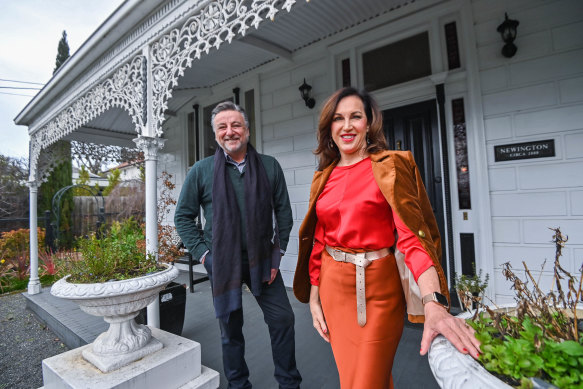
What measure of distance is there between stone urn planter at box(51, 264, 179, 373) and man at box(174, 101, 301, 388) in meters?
0.46

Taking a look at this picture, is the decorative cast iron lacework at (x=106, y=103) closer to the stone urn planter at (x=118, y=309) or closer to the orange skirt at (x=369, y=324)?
the stone urn planter at (x=118, y=309)

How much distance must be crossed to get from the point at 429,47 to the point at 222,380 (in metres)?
3.97

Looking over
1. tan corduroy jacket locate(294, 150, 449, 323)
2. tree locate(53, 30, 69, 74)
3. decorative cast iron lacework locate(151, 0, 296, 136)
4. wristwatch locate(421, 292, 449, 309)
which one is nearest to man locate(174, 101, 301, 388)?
decorative cast iron lacework locate(151, 0, 296, 136)

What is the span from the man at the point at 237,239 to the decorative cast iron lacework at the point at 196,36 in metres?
0.68

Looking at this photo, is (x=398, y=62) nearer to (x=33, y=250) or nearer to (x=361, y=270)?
(x=361, y=270)

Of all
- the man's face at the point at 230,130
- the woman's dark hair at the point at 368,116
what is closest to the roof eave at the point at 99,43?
the man's face at the point at 230,130

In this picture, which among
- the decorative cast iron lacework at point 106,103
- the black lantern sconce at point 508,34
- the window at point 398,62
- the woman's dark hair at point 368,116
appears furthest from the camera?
the window at point 398,62

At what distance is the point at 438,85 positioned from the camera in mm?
3043

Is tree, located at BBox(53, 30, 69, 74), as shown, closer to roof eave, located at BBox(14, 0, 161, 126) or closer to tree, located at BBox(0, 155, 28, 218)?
tree, located at BBox(0, 155, 28, 218)

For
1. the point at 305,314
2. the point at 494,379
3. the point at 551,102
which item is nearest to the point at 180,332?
the point at 305,314

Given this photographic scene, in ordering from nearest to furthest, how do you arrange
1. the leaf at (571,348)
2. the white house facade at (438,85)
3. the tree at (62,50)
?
1. the leaf at (571,348)
2. the white house facade at (438,85)
3. the tree at (62,50)

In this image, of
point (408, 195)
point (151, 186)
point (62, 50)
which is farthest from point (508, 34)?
point (62, 50)

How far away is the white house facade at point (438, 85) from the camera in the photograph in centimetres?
245

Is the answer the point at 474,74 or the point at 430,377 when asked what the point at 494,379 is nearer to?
the point at 430,377
